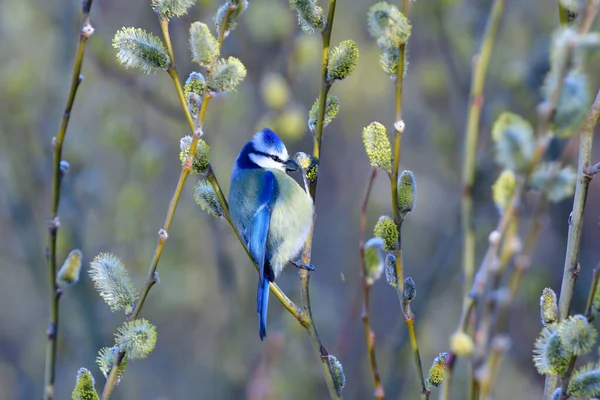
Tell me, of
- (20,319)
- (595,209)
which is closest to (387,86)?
(595,209)

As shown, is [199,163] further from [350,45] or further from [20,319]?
[20,319]

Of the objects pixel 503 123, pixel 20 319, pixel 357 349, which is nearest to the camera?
pixel 503 123

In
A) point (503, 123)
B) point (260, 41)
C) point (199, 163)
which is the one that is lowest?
point (503, 123)

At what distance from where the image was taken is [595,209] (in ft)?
14.1

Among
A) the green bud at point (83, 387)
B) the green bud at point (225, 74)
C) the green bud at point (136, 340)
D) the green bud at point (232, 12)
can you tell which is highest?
the green bud at point (232, 12)

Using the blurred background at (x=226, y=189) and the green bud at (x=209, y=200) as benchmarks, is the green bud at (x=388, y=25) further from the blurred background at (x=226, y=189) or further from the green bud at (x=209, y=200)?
the blurred background at (x=226, y=189)

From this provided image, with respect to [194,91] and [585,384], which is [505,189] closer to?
[585,384]

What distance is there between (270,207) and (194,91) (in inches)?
39.3

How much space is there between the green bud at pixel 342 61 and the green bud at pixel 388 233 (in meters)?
0.30

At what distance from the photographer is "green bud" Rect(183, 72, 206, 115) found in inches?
47.7

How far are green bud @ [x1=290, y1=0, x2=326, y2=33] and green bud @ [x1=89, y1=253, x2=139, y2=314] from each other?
0.54 meters

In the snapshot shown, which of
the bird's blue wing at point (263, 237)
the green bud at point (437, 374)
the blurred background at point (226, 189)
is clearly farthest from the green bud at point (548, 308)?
the blurred background at point (226, 189)

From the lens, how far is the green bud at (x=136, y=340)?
3.56 feet

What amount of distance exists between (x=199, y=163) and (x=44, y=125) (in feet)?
7.92
